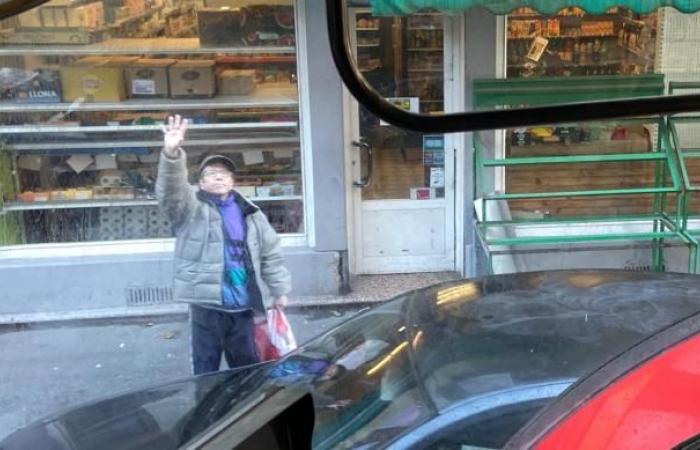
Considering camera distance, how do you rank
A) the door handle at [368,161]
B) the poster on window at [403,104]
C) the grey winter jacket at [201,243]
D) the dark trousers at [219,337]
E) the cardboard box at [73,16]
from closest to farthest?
1. the poster on window at [403,104]
2. the grey winter jacket at [201,243]
3. the dark trousers at [219,337]
4. the cardboard box at [73,16]
5. the door handle at [368,161]

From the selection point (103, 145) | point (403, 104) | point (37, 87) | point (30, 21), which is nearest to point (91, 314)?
point (103, 145)

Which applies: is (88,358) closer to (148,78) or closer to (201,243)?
(201,243)

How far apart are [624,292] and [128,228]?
4.27 m

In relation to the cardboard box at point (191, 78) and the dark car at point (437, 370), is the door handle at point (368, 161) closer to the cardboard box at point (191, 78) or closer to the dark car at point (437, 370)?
the cardboard box at point (191, 78)

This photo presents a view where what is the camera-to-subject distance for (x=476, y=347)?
257 cm

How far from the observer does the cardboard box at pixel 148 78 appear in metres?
6.07

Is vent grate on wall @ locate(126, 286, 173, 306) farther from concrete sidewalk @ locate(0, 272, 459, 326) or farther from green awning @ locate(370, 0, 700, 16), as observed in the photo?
green awning @ locate(370, 0, 700, 16)

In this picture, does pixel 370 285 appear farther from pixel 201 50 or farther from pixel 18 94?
pixel 18 94

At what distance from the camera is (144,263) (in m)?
6.11

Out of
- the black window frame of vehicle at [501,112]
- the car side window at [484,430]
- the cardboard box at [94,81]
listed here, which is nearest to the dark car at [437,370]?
the car side window at [484,430]

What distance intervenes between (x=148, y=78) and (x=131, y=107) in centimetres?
24

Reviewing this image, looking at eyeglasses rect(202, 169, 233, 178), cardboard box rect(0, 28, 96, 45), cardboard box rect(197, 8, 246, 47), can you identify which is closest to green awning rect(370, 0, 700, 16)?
eyeglasses rect(202, 169, 233, 178)

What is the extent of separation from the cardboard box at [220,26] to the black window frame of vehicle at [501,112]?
4.53 m

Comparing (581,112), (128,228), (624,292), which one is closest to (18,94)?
(128,228)
